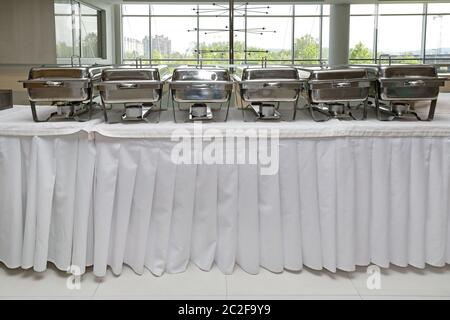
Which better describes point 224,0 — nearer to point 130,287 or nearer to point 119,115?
point 119,115

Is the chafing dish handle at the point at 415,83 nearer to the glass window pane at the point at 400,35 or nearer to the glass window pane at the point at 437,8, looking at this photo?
the glass window pane at the point at 400,35

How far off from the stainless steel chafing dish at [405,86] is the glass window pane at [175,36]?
658cm

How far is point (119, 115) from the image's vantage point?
4.92 feet

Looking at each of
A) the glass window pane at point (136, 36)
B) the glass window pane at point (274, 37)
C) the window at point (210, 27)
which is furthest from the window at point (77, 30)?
the glass window pane at point (274, 37)

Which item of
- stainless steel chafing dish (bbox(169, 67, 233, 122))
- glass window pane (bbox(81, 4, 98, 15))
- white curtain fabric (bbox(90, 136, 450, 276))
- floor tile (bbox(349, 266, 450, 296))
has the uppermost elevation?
glass window pane (bbox(81, 4, 98, 15))

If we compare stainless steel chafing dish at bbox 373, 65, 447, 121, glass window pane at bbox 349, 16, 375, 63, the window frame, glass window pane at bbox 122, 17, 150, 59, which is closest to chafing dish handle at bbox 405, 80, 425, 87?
stainless steel chafing dish at bbox 373, 65, 447, 121

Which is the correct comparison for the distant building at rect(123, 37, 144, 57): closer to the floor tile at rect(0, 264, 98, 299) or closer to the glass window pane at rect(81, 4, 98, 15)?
the glass window pane at rect(81, 4, 98, 15)

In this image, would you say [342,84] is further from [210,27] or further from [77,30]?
[210,27]

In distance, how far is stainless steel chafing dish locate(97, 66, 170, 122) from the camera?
1.33m

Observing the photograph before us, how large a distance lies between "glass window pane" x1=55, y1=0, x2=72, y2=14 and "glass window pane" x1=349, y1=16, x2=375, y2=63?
4363 millimetres

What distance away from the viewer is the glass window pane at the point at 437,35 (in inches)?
303

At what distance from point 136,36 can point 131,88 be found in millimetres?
6832

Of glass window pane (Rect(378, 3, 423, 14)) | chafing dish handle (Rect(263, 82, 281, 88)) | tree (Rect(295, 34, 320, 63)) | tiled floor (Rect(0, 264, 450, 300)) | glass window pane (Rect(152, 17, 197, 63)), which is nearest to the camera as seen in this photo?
tiled floor (Rect(0, 264, 450, 300))
